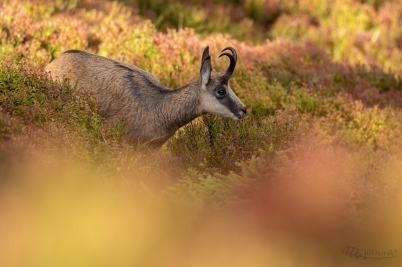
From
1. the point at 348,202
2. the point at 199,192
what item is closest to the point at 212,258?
the point at 199,192

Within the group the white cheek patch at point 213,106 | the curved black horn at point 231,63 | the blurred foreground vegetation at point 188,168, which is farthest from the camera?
the white cheek patch at point 213,106

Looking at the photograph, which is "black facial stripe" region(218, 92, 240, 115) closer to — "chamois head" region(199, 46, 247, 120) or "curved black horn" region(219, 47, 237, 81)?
"chamois head" region(199, 46, 247, 120)

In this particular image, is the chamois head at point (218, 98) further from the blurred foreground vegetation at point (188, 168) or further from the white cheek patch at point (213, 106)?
the blurred foreground vegetation at point (188, 168)

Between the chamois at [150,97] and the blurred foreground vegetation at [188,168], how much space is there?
268mm

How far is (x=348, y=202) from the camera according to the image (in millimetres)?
6027

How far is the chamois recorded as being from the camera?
8.63 m

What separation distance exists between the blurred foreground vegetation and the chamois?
0.27 meters

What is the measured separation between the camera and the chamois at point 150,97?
8.63 m

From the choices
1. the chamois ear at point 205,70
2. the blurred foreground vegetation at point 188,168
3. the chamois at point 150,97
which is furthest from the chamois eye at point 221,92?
the blurred foreground vegetation at point 188,168

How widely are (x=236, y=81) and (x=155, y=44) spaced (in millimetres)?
2017

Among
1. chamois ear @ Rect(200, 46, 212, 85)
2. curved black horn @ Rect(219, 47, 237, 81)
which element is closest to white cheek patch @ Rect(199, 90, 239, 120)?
chamois ear @ Rect(200, 46, 212, 85)

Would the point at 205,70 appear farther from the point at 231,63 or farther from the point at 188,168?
the point at 188,168

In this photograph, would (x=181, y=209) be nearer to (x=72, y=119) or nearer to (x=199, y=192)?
(x=199, y=192)

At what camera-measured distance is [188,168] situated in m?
7.21
